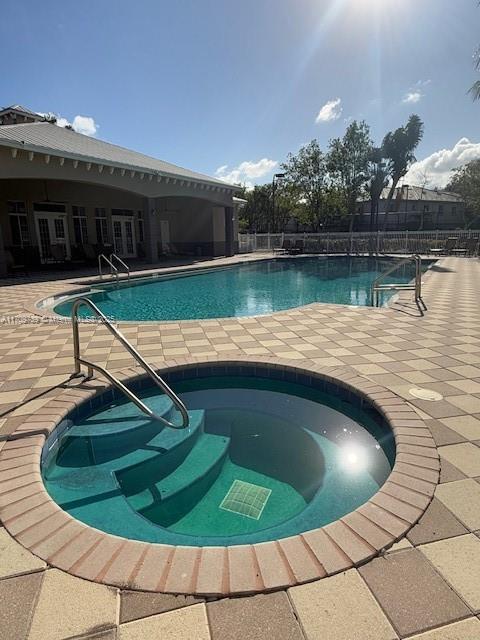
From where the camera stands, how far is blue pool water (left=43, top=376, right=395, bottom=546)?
86.2 inches

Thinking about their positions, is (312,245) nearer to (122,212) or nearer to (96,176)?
(122,212)

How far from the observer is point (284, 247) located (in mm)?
22766

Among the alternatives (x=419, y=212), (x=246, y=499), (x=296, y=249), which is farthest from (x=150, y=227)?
(x=419, y=212)

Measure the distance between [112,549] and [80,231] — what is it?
1622cm

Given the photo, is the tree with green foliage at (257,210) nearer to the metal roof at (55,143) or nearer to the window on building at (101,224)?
the window on building at (101,224)

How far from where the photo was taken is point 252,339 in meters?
4.96

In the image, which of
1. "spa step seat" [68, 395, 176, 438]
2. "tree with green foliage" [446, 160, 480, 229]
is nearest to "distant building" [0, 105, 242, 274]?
"spa step seat" [68, 395, 176, 438]

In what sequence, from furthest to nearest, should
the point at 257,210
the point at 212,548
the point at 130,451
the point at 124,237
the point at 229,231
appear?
the point at 257,210
the point at 229,231
the point at 124,237
the point at 130,451
the point at 212,548

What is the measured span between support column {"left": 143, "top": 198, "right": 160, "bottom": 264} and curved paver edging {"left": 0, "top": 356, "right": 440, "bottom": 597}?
13.5m

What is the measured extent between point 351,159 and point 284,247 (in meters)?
9.50

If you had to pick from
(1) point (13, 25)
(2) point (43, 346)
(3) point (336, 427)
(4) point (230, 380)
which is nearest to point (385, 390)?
(3) point (336, 427)

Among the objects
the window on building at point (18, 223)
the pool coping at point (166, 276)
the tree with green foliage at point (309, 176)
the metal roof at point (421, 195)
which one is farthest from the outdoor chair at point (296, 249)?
the metal roof at point (421, 195)

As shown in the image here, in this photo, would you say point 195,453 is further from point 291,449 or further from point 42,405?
point 42,405

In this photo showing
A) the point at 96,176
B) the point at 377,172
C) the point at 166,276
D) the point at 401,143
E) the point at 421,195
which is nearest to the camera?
the point at 96,176
